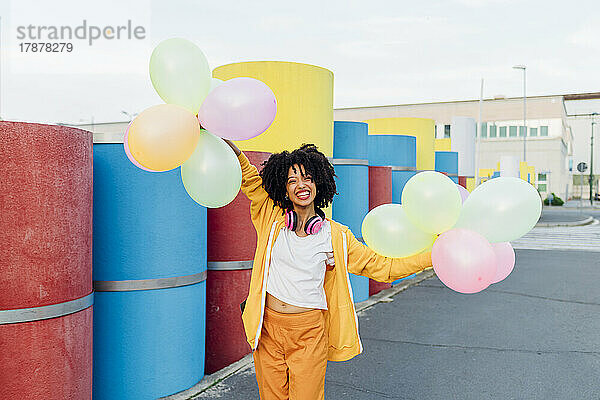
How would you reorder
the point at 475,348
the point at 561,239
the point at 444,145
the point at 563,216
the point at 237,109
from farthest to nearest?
the point at 563,216, the point at 444,145, the point at 561,239, the point at 475,348, the point at 237,109

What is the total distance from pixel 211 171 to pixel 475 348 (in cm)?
396

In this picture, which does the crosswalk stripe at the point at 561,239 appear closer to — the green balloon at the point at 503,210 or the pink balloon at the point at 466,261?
the green balloon at the point at 503,210

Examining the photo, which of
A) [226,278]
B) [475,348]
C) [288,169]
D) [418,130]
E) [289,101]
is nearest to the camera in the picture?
[288,169]

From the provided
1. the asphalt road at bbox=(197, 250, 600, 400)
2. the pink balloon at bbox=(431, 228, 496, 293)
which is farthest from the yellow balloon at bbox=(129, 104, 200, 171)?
the asphalt road at bbox=(197, 250, 600, 400)

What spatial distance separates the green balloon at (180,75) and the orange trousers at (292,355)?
3.57ft

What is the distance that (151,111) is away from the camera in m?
2.49

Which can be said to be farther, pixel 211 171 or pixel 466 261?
pixel 211 171

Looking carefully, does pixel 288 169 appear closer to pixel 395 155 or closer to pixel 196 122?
pixel 196 122

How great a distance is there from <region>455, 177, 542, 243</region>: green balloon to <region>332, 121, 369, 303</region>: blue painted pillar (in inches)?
181

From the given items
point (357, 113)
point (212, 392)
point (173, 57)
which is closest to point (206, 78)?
point (173, 57)

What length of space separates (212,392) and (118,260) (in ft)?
3.90

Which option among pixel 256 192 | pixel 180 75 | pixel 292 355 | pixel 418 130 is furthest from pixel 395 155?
pixel 180 75

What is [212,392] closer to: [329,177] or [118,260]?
[118,260]

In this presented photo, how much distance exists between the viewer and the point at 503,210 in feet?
8.27
